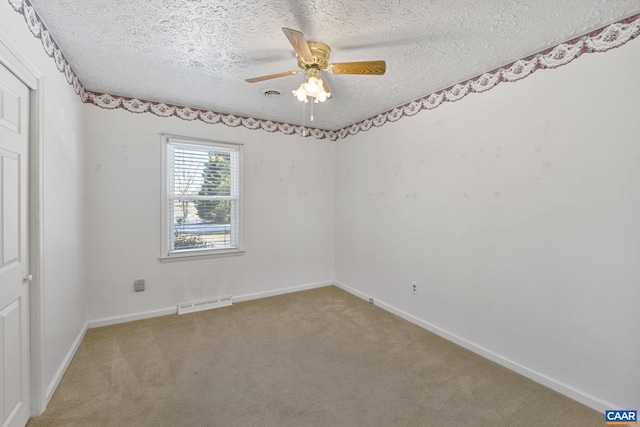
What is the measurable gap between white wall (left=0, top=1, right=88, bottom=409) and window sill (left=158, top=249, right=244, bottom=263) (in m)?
0.77

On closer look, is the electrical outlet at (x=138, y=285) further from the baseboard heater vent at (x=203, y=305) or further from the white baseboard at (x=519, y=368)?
the white baseboard at (x=519, y=368)

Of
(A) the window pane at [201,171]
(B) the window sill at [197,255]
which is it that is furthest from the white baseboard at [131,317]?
(A) the window pane at [201,171]

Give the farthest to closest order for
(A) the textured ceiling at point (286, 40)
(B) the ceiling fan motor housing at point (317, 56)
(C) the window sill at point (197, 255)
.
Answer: (C) the window sill at point (197, 255)
(B) the ceiling fan motor housing at point (317, 56)
(A) the textured ceiling at point (286, 40)

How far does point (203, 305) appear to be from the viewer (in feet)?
10.9

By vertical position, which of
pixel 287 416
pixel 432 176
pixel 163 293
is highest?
pixel 432 176

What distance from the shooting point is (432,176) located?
9.27 ft

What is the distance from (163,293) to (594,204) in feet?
12.7

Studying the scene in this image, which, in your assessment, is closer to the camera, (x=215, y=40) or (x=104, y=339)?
(x=215, y=40)

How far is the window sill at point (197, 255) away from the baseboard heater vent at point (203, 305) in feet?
1.69

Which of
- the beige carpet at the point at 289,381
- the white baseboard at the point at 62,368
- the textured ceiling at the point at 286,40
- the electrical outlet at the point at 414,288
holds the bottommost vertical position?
the beige carpet at the point at 289,381

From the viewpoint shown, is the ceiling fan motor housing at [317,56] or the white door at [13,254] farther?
the ceiling fan motor housing at [317,56]

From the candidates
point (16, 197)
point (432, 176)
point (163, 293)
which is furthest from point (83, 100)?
point (432, 176)

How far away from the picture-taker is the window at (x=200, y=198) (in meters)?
3.19

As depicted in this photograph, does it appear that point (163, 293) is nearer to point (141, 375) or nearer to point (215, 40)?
point (141, 375)
